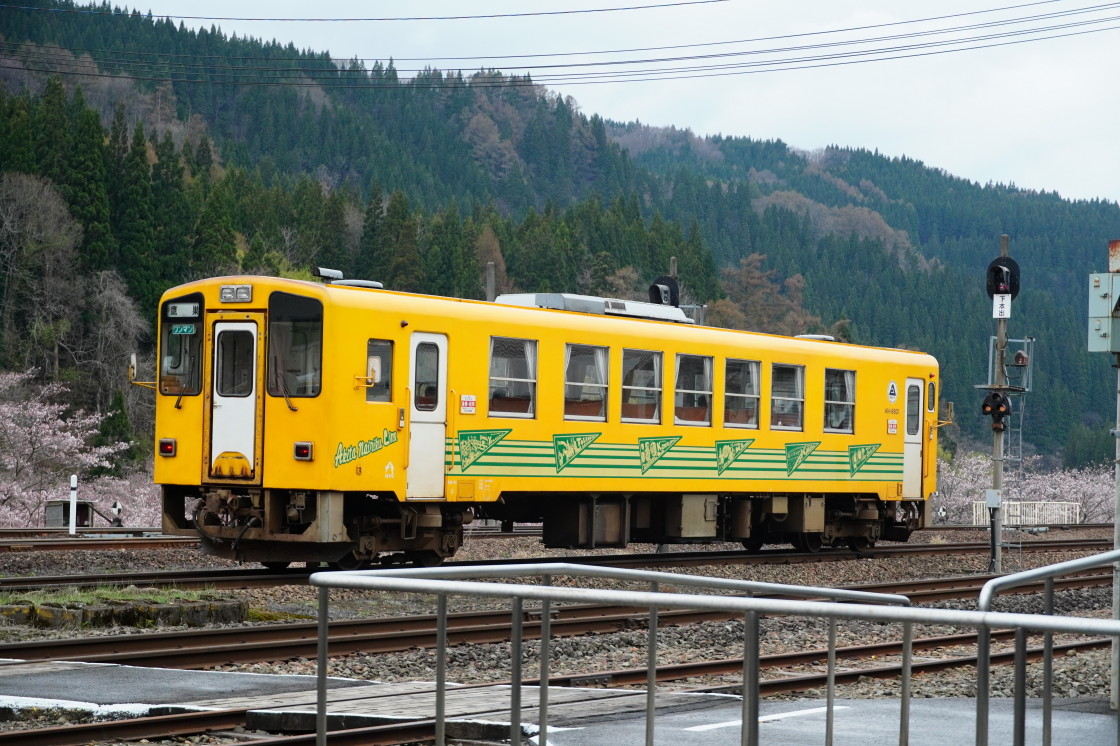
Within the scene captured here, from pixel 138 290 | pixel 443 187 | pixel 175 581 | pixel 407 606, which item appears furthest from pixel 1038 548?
pixel 443 187

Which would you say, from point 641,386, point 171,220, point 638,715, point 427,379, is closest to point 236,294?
point 427,379

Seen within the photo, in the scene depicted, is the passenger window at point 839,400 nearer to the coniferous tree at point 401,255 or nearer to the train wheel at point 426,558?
the train wheel at point 426,558

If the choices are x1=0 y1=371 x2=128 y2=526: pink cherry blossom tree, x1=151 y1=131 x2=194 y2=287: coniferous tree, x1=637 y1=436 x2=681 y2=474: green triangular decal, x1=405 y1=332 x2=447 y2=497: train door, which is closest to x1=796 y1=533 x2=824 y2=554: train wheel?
x1=637 y1=436 x2=681 y2=474: green triangular decal

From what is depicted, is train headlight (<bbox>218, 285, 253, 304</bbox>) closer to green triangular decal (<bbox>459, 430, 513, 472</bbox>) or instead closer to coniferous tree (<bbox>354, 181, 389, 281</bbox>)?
green triangular decal (<bbox>459, 430, 513, 472</bbox>)

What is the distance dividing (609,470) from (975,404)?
121m

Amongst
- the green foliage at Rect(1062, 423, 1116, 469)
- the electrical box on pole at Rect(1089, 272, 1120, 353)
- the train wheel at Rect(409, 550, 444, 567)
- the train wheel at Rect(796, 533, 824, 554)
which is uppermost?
the electrical box on pole at Rect(1089, 272, 1120, 353)

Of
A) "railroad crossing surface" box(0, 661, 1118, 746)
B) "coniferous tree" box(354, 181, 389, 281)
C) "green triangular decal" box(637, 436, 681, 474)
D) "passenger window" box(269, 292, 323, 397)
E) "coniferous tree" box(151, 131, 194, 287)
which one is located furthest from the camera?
"coniferous tree" box(354, 181, 389, 281)

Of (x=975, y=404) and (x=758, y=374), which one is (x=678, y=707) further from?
(x=975, y=404)

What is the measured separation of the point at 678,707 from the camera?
19.4 feet

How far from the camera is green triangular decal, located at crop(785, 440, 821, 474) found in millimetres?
21219

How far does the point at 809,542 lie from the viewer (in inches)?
898

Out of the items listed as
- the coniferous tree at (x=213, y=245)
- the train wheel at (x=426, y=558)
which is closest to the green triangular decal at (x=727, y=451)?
the train wheel at (x=426, y=558)

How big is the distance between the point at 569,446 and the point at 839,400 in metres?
5.70

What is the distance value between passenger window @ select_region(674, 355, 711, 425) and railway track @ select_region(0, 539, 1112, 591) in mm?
1901
